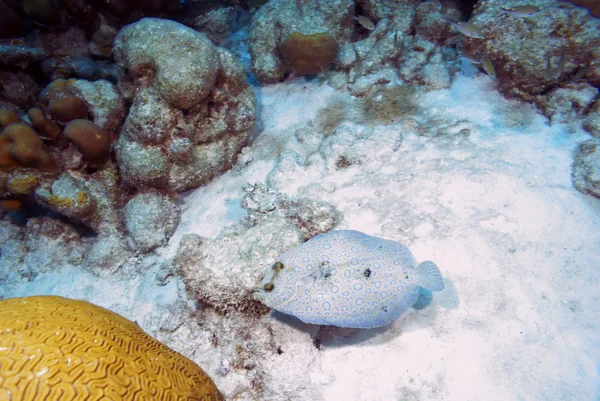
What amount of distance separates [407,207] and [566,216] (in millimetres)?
2002

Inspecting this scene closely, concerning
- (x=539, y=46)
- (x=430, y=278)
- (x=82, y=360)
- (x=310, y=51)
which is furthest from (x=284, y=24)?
(x=82, y=360)

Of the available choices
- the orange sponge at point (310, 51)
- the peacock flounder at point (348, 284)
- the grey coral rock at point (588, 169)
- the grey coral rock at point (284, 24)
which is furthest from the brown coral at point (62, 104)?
the grey coral rock at point (588, 169)

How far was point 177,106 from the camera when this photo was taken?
5328 millimetres

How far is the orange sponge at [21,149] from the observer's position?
5.26m

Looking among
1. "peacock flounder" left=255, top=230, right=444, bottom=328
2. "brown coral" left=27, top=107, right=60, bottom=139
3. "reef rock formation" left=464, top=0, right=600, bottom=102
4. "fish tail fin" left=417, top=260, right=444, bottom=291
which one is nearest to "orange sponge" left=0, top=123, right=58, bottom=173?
"brown coral" left=27, top=107, right=60, bottom=139

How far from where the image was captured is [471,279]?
148 inches

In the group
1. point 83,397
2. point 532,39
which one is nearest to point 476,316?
point 83,397

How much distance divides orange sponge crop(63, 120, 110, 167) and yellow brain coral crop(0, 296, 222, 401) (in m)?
3.14

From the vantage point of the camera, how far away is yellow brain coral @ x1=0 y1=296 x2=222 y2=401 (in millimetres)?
2400

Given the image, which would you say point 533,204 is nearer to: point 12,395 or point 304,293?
point 304,293

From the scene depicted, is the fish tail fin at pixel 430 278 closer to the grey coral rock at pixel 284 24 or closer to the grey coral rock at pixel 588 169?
the grey coral rock at pixel 588 169

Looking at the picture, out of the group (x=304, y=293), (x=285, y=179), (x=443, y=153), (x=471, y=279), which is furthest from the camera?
(x=285, y=179)

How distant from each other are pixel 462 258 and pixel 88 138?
20.1 ft

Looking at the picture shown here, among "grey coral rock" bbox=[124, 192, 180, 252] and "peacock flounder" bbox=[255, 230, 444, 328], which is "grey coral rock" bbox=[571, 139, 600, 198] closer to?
"peacock flounder" bbox=[255, 230, 444, 328]
